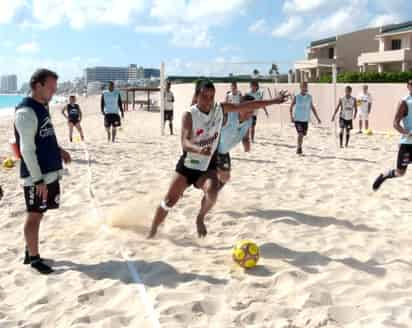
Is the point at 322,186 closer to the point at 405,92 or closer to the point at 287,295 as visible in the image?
the point at 287,295

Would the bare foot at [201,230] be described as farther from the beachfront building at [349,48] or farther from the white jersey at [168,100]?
the beachfront building at [349,48]

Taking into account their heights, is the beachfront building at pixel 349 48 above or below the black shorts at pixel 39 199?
above

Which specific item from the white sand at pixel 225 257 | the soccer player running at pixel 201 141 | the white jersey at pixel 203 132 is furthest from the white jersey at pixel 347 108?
the white jersey at pixel 203 132

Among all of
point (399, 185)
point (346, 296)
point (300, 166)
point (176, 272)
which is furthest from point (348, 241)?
point (300, 166)

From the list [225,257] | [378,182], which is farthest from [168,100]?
[225,257]

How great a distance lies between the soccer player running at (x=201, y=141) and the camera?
4.51m

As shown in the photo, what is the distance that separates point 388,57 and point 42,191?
3924 cm

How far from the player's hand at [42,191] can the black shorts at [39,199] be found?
6 centimetres

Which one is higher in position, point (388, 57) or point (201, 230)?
point (388, 57)

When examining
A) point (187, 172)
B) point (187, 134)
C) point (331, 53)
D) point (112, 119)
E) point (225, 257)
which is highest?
point (331, 53)

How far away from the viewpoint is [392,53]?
38.3 m

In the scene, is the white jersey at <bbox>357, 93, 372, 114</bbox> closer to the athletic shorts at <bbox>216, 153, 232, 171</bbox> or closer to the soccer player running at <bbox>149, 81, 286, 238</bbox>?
the athletic shorts at <bbox>216, 153, 232, 171</bbox>

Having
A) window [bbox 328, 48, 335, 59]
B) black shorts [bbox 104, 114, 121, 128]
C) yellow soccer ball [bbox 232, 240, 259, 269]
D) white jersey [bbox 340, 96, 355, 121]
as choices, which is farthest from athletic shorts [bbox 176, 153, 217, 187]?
window [bbox 328, 48, 335, 59]

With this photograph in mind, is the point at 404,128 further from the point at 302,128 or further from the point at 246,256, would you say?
the point at 302,128
